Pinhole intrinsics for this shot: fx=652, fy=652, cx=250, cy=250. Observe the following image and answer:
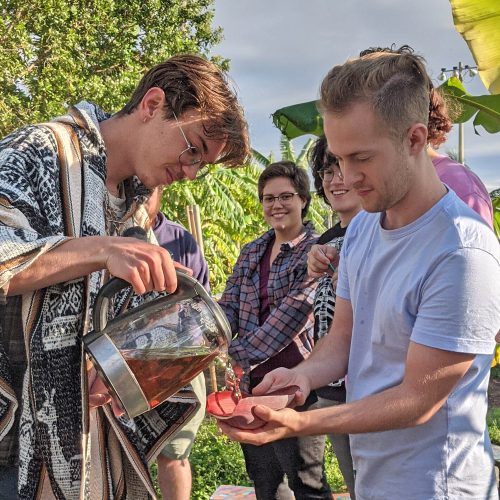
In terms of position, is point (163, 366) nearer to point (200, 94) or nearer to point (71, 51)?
point (200, 94)

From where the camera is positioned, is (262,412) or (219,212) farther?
(219,212)

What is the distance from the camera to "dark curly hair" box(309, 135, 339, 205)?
10.0 feet

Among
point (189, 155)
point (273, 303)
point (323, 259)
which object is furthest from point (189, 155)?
point (273, 303)

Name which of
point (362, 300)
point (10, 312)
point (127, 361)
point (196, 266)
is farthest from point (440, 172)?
point (196, 266)

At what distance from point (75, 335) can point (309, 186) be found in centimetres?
228

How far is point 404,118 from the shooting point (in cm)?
141

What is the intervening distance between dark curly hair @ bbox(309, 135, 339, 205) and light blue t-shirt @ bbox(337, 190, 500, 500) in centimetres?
149

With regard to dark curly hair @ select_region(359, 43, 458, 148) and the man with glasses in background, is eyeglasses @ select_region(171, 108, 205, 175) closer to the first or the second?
the man with glasses in background

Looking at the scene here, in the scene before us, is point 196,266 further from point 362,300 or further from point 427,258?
point 427,258

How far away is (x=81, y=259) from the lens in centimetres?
142

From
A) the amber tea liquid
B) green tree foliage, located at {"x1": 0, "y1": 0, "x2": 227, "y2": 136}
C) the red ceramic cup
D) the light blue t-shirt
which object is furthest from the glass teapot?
green tree foliage, located at {"x1": 0, "y1": 0, "x2": 227, "y2": 136}

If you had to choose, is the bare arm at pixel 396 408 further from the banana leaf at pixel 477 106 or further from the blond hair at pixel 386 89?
the banana leaf at pixel 477 106

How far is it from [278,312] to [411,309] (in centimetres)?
165

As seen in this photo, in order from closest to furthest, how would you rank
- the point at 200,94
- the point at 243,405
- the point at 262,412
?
the point at 262,412, the point at 243,405, the point at 200,94
